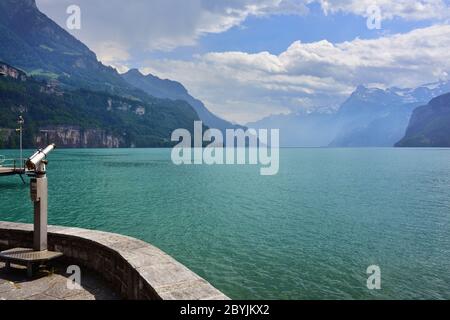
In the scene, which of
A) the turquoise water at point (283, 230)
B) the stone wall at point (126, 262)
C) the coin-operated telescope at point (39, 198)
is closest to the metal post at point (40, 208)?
the coin-operated telescope at point (39, 198)

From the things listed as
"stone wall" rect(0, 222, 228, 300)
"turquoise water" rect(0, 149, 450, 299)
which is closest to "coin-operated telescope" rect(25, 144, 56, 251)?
"stone wall" rect(0, 222, 228, 300)

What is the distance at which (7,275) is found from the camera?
873 cm

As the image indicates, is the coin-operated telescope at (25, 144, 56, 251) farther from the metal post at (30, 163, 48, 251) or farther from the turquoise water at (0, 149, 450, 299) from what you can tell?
the turquoise water at (0, 149, 450, 299)

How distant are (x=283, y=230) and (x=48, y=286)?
22339mm

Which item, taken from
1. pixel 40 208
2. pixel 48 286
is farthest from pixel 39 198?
pixel 48 286

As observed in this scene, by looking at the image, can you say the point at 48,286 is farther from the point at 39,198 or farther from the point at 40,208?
the point at 39,198

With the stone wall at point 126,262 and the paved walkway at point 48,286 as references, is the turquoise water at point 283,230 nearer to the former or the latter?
the stone wall at point 126,262

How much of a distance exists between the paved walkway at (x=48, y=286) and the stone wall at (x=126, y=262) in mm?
257

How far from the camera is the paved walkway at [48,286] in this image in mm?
7580

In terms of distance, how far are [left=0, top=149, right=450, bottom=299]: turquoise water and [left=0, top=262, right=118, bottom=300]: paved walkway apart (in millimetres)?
8403

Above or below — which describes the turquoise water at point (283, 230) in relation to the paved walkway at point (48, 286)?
below

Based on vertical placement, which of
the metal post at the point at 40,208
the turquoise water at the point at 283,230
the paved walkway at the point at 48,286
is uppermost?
the metal post at the point at 40,208
